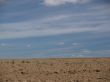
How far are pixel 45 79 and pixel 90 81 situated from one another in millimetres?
4123

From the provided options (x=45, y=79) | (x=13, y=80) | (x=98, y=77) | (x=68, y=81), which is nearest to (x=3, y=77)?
(x=13, y=80)

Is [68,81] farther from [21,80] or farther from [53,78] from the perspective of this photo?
[21,80]

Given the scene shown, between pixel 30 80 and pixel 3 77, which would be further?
pixel 3 77

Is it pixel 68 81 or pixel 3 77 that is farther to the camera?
pixel 3 77

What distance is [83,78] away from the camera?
100 feet

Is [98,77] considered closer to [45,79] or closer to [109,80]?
[109,80]

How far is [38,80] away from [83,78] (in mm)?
4253

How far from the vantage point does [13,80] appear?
29.3m

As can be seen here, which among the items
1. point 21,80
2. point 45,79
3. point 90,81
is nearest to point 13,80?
point 21,80

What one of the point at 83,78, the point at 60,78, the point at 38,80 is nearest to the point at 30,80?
the point at 38,80

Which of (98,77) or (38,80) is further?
(98,77)

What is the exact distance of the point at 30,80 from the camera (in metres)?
29.1

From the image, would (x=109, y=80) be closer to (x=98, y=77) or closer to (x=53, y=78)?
(x=98, y=77)

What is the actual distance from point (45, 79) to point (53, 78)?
0.99 m
